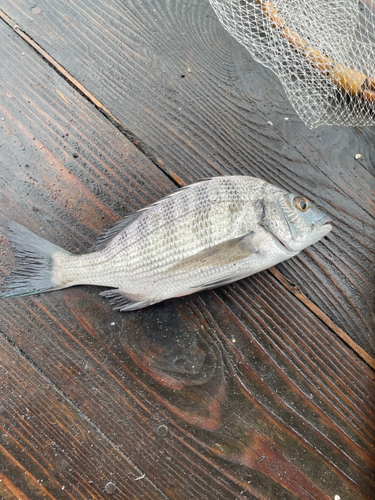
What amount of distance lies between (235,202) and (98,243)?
66cm

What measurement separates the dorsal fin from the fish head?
0.59 meters

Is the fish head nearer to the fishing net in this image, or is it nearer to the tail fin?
the fishing net

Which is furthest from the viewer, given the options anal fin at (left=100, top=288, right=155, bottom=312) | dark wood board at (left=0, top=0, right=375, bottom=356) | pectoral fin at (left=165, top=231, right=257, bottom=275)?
dark wood board at (left=0, top=0, right=375, bottom=356)

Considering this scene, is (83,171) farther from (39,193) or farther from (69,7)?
(69,7)

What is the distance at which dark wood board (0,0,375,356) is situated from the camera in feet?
4.95

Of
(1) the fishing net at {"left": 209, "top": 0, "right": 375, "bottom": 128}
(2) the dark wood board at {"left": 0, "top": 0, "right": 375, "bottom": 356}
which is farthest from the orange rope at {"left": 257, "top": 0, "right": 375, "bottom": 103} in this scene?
(2) the dark wood board at {"left": 0, "top": 0, "right": 375, "bottom": 356}

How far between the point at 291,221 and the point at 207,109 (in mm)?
750

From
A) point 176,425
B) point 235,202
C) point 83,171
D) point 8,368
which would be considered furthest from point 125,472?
point 83,171

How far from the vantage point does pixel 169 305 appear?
144 centimetres

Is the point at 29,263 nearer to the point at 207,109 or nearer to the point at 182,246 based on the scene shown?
the point at 182,246

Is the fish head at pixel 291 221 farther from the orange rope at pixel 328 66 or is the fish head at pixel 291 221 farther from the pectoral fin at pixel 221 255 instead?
the orange rope at pixel 328 66

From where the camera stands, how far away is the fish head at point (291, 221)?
4.30 feet

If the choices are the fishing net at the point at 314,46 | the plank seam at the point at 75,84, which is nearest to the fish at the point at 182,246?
the plank seam at the point at 75,84

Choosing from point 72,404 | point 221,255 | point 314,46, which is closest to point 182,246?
point 221,255
